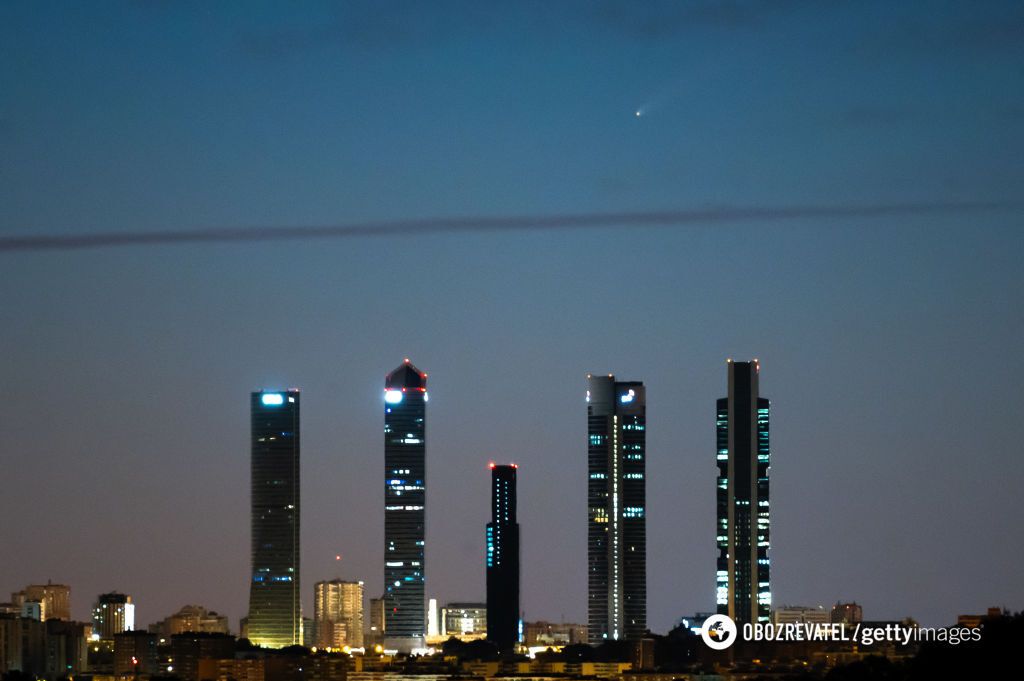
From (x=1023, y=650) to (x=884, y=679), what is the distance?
25933 mm

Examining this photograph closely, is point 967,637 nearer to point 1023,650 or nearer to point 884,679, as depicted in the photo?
point 884,679

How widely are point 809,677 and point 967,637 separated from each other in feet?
137

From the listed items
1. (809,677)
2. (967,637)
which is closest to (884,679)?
(967,637)

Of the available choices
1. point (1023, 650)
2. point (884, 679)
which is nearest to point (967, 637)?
point (884, 679)

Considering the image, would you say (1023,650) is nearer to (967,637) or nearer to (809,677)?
(967,637)

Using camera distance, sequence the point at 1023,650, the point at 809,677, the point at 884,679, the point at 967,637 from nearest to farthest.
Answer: the point at 1023,650
the point at 884,679
the point at 967,637
the point at 809,677

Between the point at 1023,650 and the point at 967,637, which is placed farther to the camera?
the point at 967,637

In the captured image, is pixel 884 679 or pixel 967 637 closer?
pixel 884 679

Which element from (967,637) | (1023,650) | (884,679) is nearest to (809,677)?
(967,637)

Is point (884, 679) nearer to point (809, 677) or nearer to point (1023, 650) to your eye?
point (1023, 650)

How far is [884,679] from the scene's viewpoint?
140 metres

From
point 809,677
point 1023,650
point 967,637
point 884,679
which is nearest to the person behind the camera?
point 1023,650

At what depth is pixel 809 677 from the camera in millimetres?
196500

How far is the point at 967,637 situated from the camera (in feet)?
511
